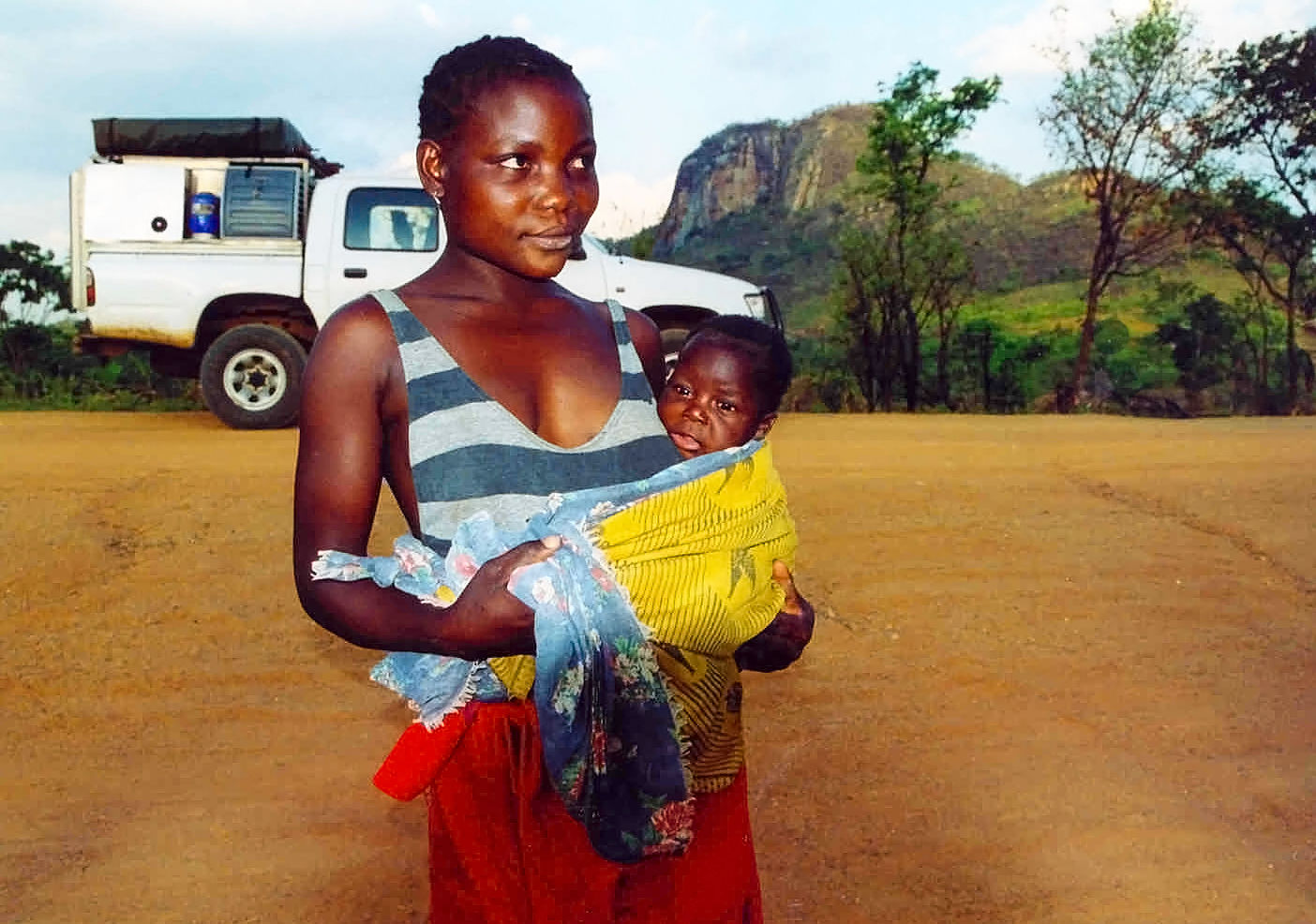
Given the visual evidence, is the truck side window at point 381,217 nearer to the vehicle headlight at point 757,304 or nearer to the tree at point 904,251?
the vehicle headlight at point 757,304

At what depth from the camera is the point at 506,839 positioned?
151cm

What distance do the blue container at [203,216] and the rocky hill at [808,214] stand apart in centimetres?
1961

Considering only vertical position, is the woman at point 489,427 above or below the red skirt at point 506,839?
above

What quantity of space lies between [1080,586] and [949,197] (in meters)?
33.8

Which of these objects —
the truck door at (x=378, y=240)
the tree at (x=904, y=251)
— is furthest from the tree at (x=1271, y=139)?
the truck door at (x=378, y=240)

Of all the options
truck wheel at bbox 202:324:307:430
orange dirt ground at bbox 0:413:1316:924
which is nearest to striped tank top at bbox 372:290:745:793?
orange dirt ground at bbox 0:413:1316:924

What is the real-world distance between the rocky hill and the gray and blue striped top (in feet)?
86.5

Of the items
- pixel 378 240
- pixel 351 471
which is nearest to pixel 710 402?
pixel 351 471

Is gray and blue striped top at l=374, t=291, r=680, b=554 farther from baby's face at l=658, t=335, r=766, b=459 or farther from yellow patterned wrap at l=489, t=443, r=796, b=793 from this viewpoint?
baby's face at l=658, t=335, r=766, b=459

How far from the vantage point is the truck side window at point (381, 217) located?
9133 mm

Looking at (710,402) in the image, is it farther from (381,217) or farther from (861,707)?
(381,217)

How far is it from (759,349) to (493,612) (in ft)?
2.73

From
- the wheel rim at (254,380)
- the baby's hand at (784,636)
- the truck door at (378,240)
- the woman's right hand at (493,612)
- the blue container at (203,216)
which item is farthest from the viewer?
the blue container at (203,216)

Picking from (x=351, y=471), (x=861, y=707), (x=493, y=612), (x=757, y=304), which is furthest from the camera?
(x=757, y=304)
